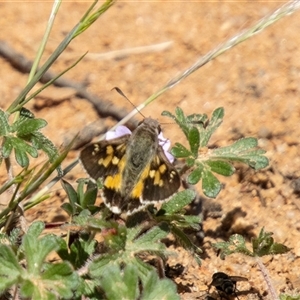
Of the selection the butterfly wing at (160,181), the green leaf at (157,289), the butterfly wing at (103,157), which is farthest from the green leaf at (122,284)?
the butterfly wing at (103,157)

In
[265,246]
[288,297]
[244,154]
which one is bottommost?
[288,297]

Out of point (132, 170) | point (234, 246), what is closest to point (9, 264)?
point (132, 170)

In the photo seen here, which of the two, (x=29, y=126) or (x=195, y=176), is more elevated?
(x=29, y=126)

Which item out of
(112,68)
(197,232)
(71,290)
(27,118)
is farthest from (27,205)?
(112,68)

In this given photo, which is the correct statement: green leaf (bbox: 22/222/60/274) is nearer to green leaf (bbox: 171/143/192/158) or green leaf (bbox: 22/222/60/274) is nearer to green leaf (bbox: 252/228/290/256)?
green leaf (bbox: 171/143/192/158)

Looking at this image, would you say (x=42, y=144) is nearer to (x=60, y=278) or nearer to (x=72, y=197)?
(x=72, y=197)

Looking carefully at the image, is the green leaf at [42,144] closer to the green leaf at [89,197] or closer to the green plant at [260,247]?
the green leaf at [89,197]
